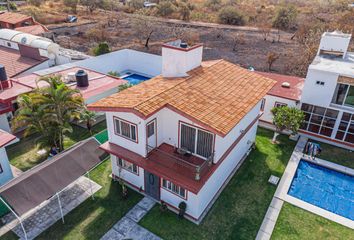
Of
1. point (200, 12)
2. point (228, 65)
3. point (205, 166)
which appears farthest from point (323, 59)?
point (200, 12)

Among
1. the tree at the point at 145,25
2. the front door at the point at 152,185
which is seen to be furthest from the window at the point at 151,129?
the tree at the point at 145,25

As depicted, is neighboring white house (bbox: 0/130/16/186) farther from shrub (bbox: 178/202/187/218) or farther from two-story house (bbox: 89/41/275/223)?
shrub (bbox: 178/202/187/218)

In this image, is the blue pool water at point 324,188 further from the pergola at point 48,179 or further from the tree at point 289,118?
the pergola at point 48,179

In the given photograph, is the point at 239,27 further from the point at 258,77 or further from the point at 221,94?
the point at 221,94

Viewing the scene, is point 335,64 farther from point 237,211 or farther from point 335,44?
point 237,211

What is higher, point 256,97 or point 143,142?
point 256,97

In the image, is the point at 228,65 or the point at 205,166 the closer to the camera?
the point at 205,166

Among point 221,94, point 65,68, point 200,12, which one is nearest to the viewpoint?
point 221,94

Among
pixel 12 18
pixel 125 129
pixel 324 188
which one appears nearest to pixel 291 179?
pixel 324 188
